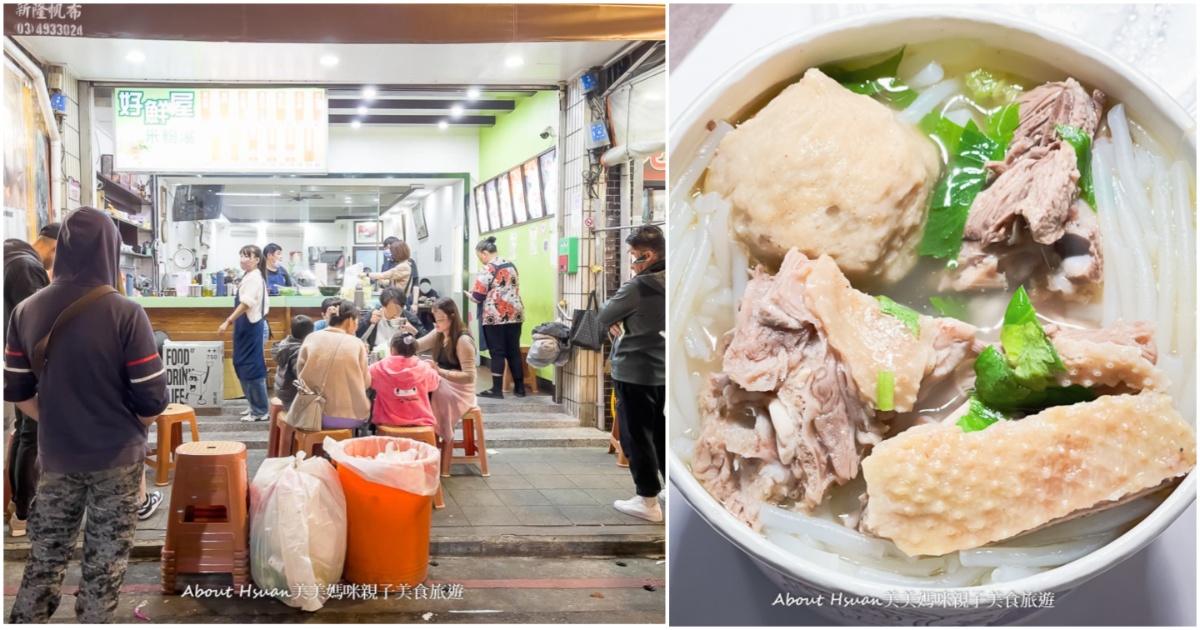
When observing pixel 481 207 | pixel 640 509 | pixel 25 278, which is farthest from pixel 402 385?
pixel 25 278

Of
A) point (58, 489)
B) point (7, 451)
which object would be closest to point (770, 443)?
point (58, 489)

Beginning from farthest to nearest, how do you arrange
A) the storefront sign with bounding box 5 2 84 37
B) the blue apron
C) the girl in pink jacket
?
the girl in pink jacket
the blue apron
the storefront sign with bounding box 5 2 84 37

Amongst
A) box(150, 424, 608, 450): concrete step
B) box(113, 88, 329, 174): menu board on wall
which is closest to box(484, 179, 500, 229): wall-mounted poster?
box(113, 88, 329, 174): menu board on wall

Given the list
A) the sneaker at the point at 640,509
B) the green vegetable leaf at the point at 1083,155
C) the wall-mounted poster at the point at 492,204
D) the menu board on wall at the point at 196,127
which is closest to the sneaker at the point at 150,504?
the menu board on wall at the point at 196,127

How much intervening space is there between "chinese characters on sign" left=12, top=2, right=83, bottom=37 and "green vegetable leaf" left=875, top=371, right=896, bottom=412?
2.18 m

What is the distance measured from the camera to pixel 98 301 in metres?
2.11

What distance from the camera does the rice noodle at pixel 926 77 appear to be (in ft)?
5.44

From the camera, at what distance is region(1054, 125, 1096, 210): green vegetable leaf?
5.18ft

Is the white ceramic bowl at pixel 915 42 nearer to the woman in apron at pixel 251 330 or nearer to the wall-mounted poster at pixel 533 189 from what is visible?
the wall-mounted poster at pixel 533 189

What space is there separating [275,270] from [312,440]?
56cm

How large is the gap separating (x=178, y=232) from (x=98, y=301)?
0.41 m

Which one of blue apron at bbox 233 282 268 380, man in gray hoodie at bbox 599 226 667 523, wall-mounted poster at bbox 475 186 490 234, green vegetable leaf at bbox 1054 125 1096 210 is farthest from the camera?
wall-mounted poster at bbox 475 186 490 234

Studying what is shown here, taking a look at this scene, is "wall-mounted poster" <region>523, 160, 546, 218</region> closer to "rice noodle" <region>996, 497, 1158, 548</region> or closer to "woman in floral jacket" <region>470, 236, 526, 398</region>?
"woman in floral jacket" <region>470, 236, 526, 398</region>

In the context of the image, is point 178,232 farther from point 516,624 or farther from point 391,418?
point 516,624
